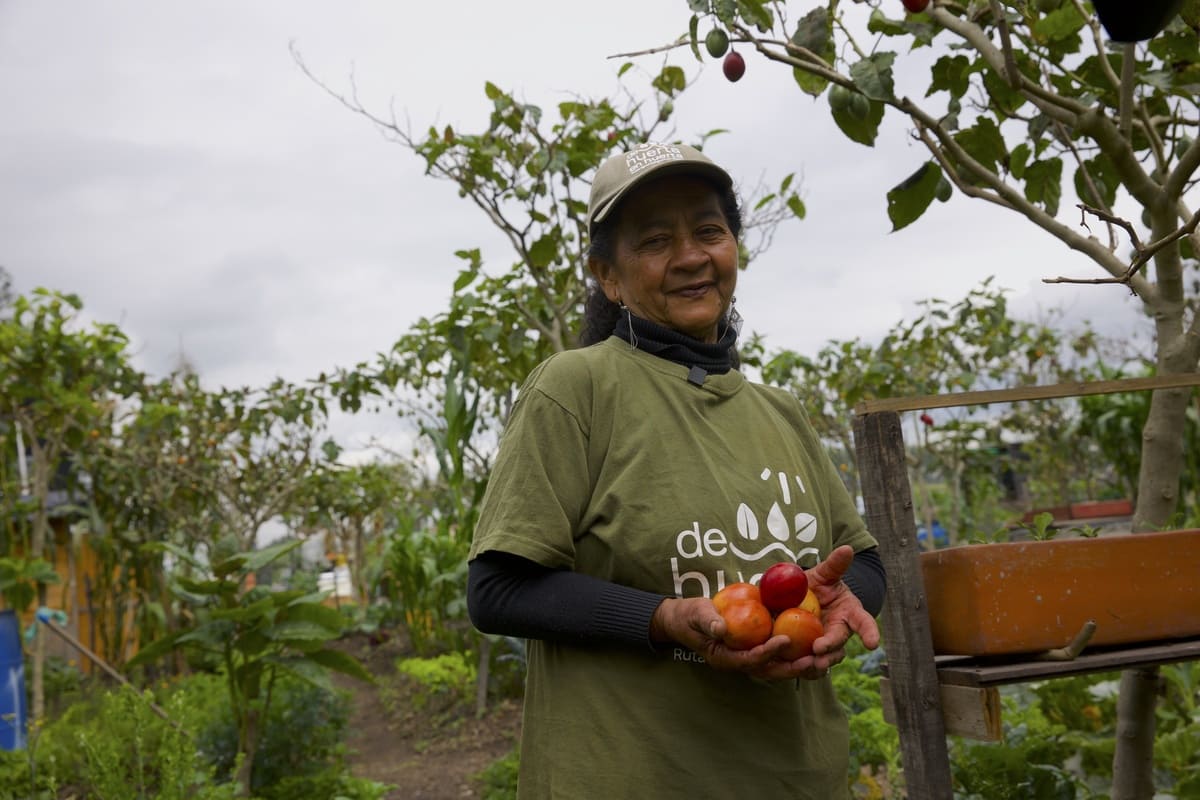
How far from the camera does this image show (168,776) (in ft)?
9.77

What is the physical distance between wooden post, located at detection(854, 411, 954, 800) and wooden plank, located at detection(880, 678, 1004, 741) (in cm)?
2

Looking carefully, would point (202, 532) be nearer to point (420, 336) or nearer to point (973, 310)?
point (420, 336)

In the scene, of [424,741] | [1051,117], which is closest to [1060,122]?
[1051,117]

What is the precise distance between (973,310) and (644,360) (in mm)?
5644

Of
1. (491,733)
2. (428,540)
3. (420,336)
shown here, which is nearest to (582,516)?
(491,733)

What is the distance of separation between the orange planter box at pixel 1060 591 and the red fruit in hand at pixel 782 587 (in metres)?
0.64

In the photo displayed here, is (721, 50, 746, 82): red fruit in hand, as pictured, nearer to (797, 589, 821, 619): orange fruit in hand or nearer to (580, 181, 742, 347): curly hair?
(580, 181, 742, 347): curly hair

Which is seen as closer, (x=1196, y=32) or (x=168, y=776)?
(x=1196, y=32)

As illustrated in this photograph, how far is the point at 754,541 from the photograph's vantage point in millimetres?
1421

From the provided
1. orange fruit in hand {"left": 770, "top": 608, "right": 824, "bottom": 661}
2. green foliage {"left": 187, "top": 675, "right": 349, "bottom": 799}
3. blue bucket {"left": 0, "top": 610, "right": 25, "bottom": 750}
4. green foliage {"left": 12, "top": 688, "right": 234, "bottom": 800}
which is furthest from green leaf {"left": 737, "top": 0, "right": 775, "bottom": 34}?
blue bucket {"left": 0, "top": 610, "right": 25, "bottom": 750}

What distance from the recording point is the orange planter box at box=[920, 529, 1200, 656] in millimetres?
1771

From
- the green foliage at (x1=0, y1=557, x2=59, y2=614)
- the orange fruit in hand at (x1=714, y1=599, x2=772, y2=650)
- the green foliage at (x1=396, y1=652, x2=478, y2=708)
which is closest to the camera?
the orange fruit in hand at (x1=714, y1=599, x2=772, y2=650)

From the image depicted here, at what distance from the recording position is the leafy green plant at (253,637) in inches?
169

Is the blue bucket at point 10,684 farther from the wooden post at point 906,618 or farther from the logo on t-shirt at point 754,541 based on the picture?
the logo on t-shirt at point 754,541
